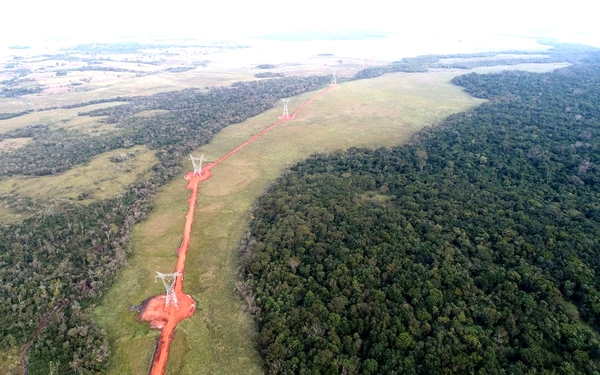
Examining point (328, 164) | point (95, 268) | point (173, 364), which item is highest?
point (328, 164)

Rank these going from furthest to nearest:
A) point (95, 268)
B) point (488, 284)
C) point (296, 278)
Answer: point (95, 268)
point (296, 278)
point (488, 284)

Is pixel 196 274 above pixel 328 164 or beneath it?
beneath

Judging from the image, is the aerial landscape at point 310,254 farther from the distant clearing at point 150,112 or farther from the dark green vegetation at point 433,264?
the distant clearing at point 150,112

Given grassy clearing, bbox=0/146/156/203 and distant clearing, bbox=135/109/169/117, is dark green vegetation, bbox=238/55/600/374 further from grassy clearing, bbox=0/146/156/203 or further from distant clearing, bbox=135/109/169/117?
distant clearing, bbox=135/109/169/117

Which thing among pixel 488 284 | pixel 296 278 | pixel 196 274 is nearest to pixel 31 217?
pixel 196 274

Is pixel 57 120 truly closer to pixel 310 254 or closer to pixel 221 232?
pixel 221 232

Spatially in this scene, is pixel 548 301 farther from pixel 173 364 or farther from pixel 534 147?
pixel 534 147
